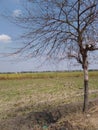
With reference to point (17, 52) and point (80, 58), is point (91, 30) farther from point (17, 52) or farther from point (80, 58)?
point (17, 52)

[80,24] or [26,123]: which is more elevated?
[80,24]

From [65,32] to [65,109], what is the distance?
8.19 ft

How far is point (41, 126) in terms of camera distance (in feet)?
22.7

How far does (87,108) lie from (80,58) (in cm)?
137

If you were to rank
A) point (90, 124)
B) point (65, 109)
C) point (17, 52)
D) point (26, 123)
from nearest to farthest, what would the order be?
point (90, 124), point (17, 52), point (26, 123), point (65, 109)

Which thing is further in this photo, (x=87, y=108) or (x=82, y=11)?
(x=87, y=108)

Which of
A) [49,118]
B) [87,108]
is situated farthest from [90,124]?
[49,118]

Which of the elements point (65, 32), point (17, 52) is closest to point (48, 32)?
point (65, 32)

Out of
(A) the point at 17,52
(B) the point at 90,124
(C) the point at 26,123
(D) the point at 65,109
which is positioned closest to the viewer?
(B) the point at 90,124

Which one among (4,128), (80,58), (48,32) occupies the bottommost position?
(4,128)

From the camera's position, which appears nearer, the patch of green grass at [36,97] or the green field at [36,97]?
the green field at [36,97]

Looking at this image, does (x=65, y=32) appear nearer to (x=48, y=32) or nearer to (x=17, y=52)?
(x=48, y=32)

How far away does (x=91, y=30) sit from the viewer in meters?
6.91

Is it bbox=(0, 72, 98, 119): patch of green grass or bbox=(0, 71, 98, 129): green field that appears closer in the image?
bbox=(0, 71, 98, 129): green field
